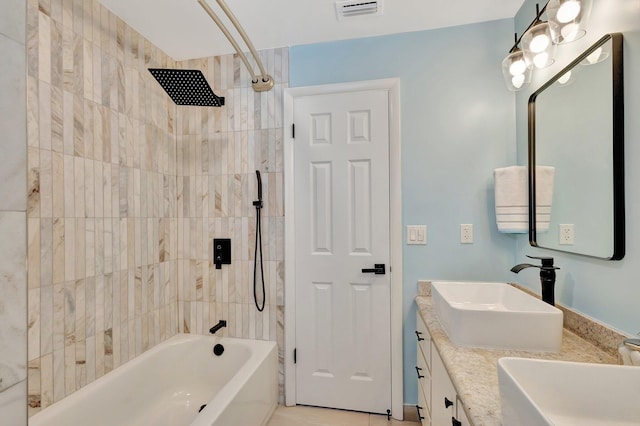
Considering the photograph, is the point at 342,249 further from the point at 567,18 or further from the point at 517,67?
the point at 567,18

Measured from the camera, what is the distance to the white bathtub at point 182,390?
1.38 m

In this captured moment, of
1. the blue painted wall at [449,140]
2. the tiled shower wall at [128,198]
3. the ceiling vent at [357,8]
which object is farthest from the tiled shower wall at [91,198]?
the blue painted wall at [449,140]

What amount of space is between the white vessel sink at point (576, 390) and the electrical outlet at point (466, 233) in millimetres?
1169

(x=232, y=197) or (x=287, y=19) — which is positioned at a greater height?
(x=287, y=19)

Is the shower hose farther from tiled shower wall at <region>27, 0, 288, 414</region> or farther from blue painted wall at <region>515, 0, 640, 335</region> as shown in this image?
blue painted wall at <region>515, 0, 640, 335</region>

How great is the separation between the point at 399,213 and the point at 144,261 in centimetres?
170

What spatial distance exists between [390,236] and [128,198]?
1672mm

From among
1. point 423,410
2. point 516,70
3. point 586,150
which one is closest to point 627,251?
point 586,150

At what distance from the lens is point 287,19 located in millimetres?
1777

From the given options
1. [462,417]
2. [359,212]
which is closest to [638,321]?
[462,417]

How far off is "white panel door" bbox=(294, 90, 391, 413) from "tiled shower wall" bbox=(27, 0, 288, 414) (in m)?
0.20

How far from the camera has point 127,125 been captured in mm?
1778

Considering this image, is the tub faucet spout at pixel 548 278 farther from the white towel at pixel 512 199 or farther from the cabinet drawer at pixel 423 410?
the cabinet drawer at pixel 423 410

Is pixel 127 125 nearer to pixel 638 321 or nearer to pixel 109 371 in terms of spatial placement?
pixel 109 371
